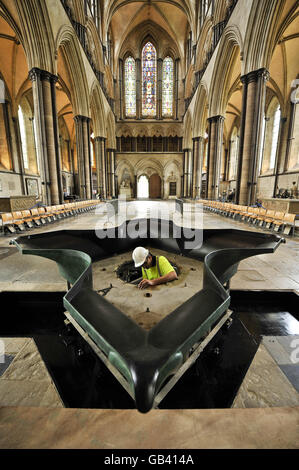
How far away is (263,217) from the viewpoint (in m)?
8.41

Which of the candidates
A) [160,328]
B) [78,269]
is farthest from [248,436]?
[78,269]

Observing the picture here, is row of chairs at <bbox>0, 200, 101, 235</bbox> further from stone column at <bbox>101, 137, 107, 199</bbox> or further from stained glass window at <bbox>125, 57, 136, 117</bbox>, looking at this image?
stained glass window at <bbox>125, 57, 136, 117</bbox>

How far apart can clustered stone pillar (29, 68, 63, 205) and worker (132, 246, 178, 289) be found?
10.0 m

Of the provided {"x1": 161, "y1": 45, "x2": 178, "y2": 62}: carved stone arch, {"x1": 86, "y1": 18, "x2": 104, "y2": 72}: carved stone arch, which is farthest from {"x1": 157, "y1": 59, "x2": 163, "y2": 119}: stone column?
{"x1": 86, "y1": 18, "x2": 104, "y2": 72}: carved stone arch

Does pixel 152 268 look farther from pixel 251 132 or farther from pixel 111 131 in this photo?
pixel 111 131

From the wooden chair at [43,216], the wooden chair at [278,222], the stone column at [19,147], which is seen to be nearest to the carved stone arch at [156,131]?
the stone column at [19,147]

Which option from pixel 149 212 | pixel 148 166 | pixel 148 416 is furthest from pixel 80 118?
pixel 148 416

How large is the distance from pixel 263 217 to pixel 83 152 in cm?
1454

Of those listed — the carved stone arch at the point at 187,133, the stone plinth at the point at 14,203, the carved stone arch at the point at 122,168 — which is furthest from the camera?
the carved stone arch at the point at 122,168

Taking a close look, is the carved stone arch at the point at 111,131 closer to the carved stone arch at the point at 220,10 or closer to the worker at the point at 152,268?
the carved stone arch at the point at 220,10

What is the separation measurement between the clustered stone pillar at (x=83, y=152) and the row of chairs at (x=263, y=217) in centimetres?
1137

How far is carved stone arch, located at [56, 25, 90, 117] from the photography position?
483 inches

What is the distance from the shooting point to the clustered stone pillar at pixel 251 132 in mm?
10438

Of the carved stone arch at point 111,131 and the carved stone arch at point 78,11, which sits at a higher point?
the carved stone arch at point 78,11
